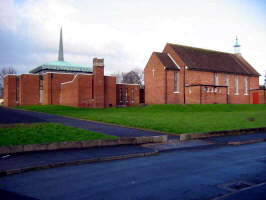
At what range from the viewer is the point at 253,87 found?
5612 centimetres

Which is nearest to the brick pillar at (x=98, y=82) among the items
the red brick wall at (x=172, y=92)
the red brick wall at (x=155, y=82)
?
the red brick wall at (x=155, y=82)

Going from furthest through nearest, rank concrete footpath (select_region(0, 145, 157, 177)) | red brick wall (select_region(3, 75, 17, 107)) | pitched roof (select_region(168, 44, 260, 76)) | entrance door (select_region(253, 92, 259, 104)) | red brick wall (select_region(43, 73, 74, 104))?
entrance door (select_region(253, 92, 259, 104))
red brick wall (select_region(3, 75, 17, 107))
red brick wall (select_region(43, 73, 74, 104))
pitched roof (select_region(168, 44, 260, 76))
concrete footpath (select_region(0, 145, 157, 177))

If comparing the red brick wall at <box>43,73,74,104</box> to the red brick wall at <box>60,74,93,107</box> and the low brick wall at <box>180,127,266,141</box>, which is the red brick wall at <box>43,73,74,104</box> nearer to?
the red brick wall at <box>60,74,93,107</box>

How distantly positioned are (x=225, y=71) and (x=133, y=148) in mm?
43129

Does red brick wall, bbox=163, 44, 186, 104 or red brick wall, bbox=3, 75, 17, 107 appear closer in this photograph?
red brick wall, bbox=163, 44, 186, 104

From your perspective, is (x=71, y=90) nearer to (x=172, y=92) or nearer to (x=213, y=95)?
(x=172, y=92)

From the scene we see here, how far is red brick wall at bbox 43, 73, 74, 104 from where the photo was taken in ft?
156

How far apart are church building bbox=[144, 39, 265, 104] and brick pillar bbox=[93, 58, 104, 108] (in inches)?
368

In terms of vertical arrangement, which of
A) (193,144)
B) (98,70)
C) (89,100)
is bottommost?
(193,144)

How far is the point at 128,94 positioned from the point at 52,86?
542 inches

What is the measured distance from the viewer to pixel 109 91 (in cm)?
4472

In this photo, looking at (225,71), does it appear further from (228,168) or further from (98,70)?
(228,168)

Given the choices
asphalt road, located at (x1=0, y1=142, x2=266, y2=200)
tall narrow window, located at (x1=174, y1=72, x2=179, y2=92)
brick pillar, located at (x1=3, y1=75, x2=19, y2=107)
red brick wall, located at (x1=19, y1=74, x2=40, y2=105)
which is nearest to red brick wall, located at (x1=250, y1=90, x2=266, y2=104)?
tall narrow window, located at (x1=174, y1=72, x2=179, y2=92)

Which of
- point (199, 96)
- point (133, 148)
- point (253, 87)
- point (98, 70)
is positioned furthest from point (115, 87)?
point (133, 148)
